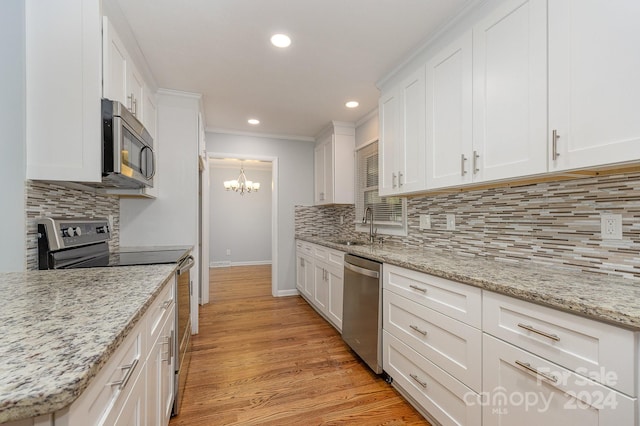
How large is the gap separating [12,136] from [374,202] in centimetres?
288

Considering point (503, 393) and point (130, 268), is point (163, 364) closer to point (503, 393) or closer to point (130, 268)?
point (130, 268)

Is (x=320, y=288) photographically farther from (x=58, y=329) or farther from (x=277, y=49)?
(x=58, y=329)

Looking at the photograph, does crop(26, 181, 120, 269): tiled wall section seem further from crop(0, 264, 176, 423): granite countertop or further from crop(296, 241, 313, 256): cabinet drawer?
crop(296, 241, 313, 256): cabinet drawer

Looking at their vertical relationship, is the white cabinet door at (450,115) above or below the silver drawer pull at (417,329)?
above

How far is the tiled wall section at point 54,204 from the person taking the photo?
4.62 feet

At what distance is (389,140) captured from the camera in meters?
2.43

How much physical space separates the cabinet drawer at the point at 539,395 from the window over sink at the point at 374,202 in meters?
1.59

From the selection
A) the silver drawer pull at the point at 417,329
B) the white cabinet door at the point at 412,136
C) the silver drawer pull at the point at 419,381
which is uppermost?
the white cabinet door at the point at 412,136

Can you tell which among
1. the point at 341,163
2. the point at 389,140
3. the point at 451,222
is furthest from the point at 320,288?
the point at 389,140

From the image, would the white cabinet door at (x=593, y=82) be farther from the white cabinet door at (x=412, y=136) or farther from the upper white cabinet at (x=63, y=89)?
the upper white cabinet at (x=63, y=89)

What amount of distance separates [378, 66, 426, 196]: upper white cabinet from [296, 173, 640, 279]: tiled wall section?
354 millimetres

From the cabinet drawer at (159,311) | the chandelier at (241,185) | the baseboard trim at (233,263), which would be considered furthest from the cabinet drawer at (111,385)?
the baseboard trim at (233,263)

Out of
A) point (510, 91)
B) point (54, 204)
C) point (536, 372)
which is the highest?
point (510, 91)

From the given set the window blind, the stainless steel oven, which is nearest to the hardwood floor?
the stainless steel oven
